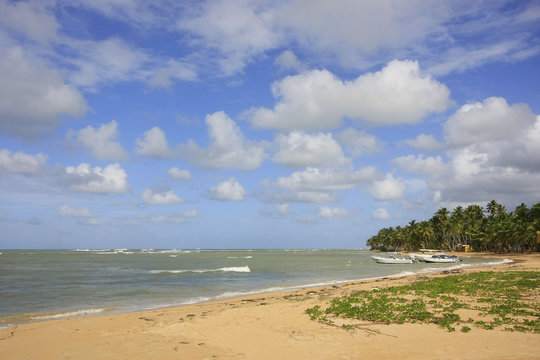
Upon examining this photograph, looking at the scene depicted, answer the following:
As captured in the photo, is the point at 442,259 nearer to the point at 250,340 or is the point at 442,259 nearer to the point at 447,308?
the point at 447,308

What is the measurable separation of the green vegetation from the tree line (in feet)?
253

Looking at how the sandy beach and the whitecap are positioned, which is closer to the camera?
the sandy beach

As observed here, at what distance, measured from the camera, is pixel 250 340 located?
12.1 meters

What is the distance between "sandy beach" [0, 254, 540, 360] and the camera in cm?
1013

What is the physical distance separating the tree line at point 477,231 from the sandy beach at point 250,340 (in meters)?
85.4

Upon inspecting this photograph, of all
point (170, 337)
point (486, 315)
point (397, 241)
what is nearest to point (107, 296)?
point (170, 337)

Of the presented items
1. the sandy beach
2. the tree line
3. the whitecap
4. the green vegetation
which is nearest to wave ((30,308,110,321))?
the whitecap

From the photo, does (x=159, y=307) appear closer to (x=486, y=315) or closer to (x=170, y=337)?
(x=170, y=337)

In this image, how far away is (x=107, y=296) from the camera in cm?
2498

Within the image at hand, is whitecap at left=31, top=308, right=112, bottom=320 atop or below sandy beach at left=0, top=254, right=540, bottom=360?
below

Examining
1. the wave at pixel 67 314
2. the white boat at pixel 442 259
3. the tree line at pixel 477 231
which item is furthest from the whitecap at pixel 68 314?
the tree line at pixel 477 231

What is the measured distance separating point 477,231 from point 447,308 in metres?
105

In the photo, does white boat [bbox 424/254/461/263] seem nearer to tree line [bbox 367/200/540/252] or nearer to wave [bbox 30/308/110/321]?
tree line [bbox 367/200/540/252]

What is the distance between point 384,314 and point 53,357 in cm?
1115
